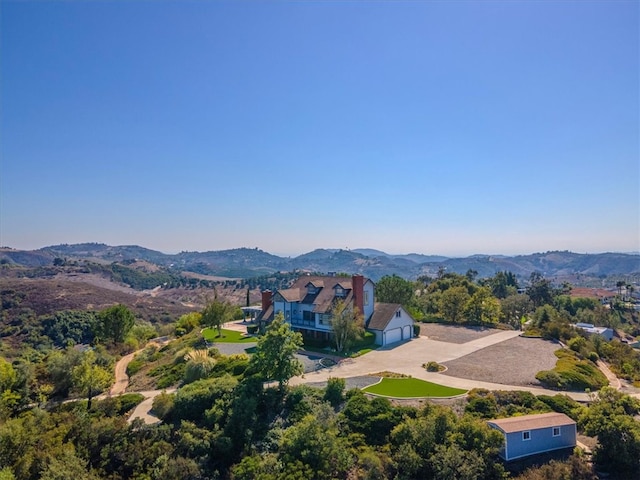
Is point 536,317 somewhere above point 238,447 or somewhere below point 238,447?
above

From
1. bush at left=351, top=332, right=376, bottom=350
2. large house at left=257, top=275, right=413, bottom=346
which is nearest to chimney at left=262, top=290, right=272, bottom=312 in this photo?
large house at left=257, top=275, right=413, bottom=346

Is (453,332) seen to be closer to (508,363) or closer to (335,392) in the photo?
(508,363)

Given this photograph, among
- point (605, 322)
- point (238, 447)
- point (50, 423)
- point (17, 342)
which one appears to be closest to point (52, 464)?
point (50, 423)

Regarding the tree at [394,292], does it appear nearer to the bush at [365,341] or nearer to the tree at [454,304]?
the tree at [454,304]

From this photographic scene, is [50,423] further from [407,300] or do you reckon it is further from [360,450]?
[407,300]

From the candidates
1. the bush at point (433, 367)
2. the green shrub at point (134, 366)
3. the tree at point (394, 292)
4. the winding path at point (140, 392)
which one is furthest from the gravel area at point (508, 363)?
the green shrub at point (134, 366)

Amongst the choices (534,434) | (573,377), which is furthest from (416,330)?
(534,434)
